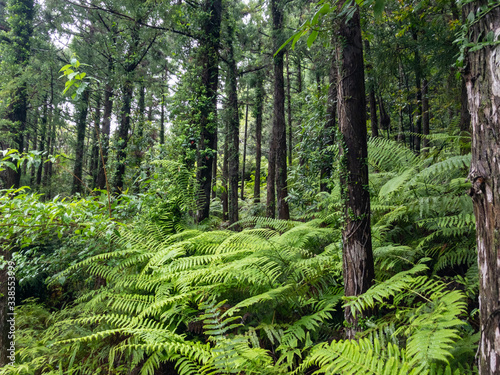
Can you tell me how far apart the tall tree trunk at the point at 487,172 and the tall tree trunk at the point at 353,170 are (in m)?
0.92

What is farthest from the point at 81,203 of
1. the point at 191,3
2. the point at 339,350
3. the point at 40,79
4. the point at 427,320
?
the point at 40,79

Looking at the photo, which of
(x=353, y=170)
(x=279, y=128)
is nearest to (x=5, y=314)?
(x=353, y=170)

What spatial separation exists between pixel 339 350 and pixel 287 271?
1.24 metres

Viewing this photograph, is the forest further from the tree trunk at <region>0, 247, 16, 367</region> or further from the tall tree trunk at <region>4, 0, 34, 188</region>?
the tall tree trunk at <region>4, 0, 34, 188</region>

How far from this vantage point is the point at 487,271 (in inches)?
50.9

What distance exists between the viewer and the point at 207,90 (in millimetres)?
5711

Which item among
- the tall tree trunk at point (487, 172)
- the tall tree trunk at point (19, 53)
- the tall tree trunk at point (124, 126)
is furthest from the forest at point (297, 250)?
the tall tree trunk at point (19, 53)

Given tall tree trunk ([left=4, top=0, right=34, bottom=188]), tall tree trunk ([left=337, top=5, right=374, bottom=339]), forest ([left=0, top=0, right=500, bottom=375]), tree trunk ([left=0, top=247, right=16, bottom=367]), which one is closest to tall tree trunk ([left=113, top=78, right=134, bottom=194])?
forest ([left=0, top=0, right=500, bottom=375])

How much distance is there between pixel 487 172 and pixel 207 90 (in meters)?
5.31

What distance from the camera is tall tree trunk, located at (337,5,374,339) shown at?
2230 mm

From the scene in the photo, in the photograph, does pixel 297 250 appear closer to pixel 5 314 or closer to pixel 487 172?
pixel 487 172

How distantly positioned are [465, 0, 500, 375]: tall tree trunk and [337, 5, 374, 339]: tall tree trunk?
0.92m

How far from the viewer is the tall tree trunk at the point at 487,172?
4.03 ft

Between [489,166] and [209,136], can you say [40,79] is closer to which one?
[209,136]
